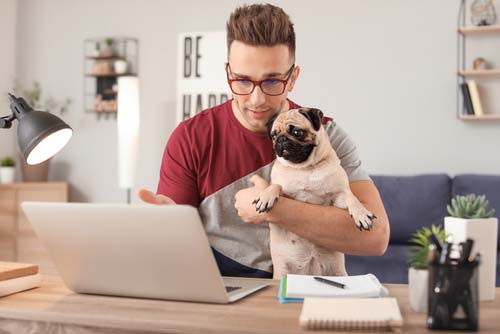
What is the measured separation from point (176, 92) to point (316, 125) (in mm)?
3189

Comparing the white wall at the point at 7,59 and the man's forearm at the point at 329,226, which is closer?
the man's forearm at the point at 329,226

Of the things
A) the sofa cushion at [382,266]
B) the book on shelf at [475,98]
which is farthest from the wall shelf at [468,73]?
the sofa cushion at [382,266]

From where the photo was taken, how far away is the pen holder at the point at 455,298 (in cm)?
112

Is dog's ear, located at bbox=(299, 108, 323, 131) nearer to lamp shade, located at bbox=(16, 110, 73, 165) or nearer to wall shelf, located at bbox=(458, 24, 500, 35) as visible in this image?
lamp shade, located at bbox=(16, 110, 73, 165)

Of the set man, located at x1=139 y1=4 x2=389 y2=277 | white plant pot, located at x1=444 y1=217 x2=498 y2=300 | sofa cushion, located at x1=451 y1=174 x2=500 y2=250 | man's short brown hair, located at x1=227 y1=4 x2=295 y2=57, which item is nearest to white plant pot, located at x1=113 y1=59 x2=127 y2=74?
sofa cushion, located at x1=451 y1=174 x2=500 y2=250

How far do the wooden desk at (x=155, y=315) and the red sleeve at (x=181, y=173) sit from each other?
0.62m

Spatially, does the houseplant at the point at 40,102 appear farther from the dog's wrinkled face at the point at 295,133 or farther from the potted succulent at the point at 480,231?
the potted succulent at the point at 480,231

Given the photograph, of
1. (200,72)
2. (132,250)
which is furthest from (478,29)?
(132,250)

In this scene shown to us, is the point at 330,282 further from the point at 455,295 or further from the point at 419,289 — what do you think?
the point at 455,295

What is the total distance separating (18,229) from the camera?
4883 millimetres

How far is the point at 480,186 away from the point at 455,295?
300 cm

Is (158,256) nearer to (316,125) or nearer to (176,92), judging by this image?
(316,125)

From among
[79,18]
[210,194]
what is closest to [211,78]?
[79,18]

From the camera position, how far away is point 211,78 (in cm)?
480
